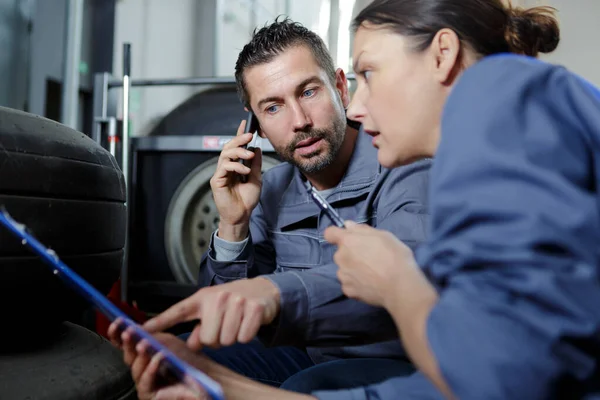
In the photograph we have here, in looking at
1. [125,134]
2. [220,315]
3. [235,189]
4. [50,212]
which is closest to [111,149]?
[125,134]

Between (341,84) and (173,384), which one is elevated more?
(341,84)

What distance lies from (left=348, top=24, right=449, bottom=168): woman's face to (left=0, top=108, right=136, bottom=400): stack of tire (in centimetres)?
50

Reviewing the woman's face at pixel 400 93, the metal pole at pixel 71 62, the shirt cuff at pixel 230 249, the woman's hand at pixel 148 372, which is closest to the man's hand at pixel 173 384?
the woman's hand at pixel 148 372

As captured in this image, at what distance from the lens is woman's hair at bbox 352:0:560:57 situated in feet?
2.13

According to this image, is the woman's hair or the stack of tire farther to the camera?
the stack of tire

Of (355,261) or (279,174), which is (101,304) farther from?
(279,174)

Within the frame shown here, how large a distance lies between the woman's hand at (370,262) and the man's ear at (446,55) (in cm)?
21

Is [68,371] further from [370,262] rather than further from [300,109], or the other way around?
[300,109]

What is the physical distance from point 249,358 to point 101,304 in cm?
69

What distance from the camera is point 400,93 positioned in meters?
0.64

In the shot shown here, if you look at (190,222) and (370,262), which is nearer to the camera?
(370,262)

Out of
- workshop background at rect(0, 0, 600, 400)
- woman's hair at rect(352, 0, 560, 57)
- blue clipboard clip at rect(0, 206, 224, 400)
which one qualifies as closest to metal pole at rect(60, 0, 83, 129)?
workshop background at rect(0, 0, 600, 400)

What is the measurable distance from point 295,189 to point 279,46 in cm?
37

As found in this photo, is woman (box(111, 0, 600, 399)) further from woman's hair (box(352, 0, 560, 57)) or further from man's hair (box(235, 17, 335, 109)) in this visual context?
man's hair (box(235, 17, 335, 109))
